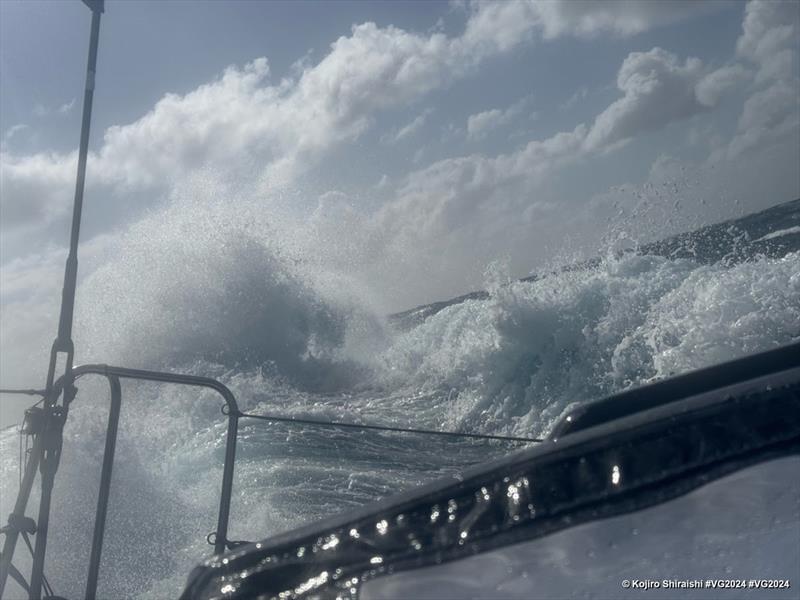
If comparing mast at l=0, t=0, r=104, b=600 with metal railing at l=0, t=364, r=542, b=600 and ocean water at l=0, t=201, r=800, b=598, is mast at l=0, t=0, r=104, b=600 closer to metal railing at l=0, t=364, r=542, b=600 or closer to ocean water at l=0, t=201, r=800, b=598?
metal railing at l=0, t=364, r=542, b=600

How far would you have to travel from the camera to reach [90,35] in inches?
127

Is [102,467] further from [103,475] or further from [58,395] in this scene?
[58,395]

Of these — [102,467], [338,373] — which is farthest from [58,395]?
[338,373]

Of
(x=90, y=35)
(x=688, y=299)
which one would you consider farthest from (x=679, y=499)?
(x=688, y=299)

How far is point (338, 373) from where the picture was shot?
19766mm

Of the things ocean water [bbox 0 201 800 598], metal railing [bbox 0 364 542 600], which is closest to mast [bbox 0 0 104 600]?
metal railing [bbox 0 364 542 600]

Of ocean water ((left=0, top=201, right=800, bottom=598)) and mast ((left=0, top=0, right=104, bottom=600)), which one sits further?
ocean water ((left=0, top=201, right=800, bottom=598))

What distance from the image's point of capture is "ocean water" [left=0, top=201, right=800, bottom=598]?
24.2 feet

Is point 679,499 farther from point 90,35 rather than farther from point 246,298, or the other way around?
point 246,298

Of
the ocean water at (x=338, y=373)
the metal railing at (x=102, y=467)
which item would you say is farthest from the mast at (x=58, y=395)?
the ocean water at (x=338, y=373)

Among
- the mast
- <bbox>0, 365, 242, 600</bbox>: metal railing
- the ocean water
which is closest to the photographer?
<bbox>0, 365, 242, 600</bbox>: metal railing

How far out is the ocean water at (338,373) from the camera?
737 centimetres

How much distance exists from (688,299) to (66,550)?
928 cm

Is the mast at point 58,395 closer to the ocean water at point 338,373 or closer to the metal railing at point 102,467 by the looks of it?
the metal railing at point 102,467
